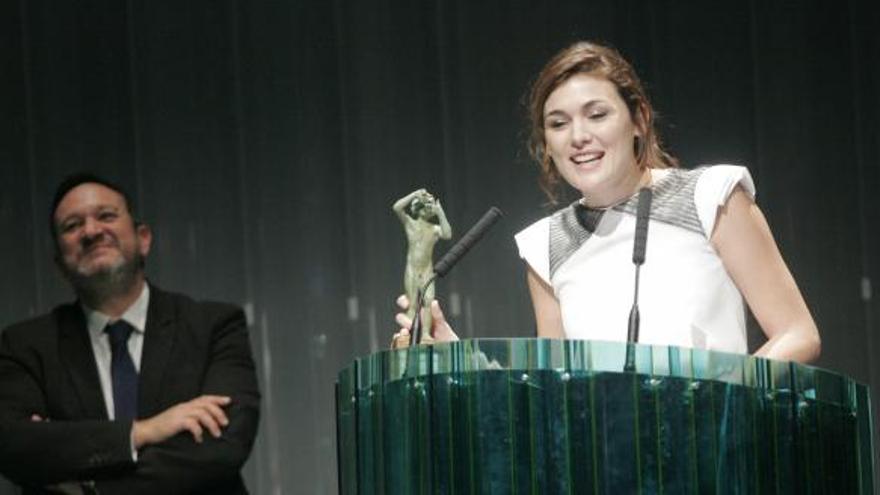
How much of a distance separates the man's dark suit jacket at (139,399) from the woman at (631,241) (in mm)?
1303

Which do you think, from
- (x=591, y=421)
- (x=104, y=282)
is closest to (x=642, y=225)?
(x=591, y=421)

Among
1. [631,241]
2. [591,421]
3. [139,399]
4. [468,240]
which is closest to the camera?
[591,421]

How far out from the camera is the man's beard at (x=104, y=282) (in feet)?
18.6

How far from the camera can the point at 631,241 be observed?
406 cm

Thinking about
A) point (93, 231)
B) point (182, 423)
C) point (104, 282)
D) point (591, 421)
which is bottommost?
point (591, 421)

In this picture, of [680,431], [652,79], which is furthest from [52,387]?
[680,431]

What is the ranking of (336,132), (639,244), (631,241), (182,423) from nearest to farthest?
(639,244) → (631,241) → (182,423) → (336,132)

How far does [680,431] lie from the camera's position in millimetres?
3289

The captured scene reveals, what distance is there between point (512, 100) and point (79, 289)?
1.46 metres

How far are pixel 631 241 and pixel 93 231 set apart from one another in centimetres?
210

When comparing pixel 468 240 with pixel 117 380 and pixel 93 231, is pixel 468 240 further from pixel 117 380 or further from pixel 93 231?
pixel 93 231

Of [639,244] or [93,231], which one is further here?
[93,231]

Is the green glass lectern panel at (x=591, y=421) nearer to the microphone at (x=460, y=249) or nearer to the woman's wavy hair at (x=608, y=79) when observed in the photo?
the microphone at (x=460, y=249)

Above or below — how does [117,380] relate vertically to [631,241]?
below
